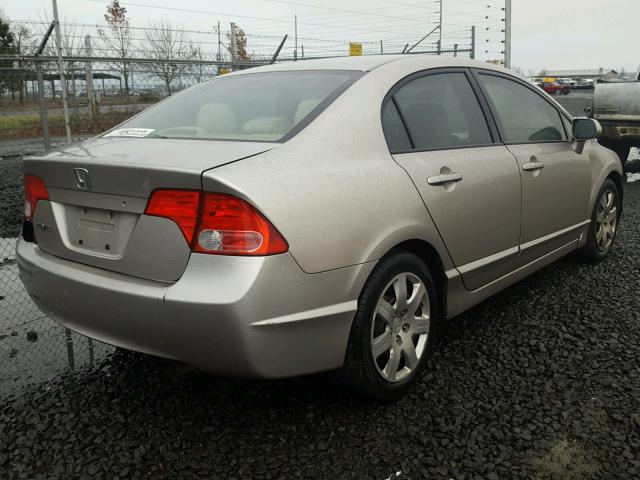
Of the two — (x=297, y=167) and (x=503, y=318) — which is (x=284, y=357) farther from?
(x=503, y=318)

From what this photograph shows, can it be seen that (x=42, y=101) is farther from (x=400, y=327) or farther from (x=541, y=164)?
(x=400, y=327)

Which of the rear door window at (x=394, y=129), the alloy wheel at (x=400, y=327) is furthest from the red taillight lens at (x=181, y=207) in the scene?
the rear door window at (x=394, y=129)

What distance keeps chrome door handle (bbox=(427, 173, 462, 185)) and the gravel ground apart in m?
0.94

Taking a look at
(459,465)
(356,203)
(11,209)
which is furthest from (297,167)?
(11,209)

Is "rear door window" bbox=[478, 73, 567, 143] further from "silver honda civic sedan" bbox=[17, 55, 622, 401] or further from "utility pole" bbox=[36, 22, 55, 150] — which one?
"utility pole" bbox=[36, 22, 55, 150]

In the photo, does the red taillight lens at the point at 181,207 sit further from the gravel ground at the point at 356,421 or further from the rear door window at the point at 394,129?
the rear door window at the point at 394,129

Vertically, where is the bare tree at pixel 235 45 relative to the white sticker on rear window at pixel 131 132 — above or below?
above

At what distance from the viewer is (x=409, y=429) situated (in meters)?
2.45

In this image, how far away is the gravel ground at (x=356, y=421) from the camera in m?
2.22

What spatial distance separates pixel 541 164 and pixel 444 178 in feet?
3.65

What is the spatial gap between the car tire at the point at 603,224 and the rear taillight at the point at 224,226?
10.7 ft

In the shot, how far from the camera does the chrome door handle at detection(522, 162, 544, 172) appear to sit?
3463mm

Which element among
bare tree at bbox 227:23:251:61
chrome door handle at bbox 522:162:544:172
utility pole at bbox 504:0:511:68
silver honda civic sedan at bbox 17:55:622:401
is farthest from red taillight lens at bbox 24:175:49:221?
utility pole at bbox 504:0:511:68

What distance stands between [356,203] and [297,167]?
28cm
